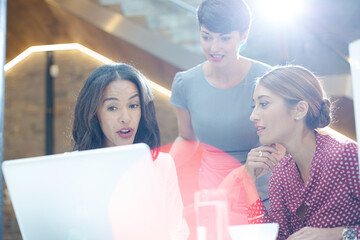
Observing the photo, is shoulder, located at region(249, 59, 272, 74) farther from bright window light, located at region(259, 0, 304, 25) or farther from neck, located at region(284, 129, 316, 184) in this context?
bright window light, located at region(259, 0, 304, 25)

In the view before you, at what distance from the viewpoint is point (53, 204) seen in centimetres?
80

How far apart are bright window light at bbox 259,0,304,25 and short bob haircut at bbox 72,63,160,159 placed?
1.01 metres

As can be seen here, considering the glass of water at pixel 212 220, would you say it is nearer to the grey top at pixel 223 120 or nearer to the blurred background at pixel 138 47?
the grey top at pixel 223 120

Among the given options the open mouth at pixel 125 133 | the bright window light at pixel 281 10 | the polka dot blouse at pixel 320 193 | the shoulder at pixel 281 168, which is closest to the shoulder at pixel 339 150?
the polka dot blouse at pixel 320 193

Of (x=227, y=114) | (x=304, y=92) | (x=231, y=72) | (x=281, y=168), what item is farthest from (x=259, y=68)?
(x=281, y=168)

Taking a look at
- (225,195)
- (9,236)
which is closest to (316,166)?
(225,195)

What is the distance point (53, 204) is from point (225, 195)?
0.80 meters

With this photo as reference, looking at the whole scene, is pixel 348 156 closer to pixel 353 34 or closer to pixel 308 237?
pixel 308 237

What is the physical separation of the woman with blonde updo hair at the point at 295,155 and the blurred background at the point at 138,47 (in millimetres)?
459

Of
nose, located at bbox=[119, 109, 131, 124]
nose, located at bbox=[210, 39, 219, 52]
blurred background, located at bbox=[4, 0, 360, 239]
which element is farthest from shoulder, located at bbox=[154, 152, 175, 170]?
blurred background, located at bbox=[4, 0, 360, 239]

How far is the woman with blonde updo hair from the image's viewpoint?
4.06ft

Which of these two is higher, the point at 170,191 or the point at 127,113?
the point at 127,113

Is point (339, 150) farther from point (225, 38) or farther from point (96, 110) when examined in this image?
point (96, 110)

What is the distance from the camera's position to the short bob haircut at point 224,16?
1474 mm
